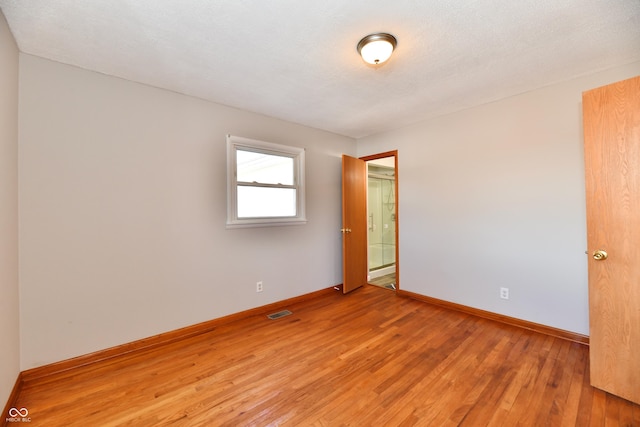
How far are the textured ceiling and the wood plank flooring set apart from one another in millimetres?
2414

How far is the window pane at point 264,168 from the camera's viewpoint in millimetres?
3049

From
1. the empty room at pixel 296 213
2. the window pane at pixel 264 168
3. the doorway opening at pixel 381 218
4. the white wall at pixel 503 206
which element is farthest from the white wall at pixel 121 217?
the doorway opening at pixel 381 218

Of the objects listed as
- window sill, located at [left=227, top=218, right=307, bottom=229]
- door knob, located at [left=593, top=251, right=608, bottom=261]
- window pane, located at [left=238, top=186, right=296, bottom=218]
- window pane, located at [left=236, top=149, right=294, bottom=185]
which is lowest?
door knob, located at [left=593, top=251, right=608, bottom=261]

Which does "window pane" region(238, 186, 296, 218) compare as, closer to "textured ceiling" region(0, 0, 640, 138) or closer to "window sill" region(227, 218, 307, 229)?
"window sill" region(227, 218, 307, 229)

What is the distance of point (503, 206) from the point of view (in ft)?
9.20

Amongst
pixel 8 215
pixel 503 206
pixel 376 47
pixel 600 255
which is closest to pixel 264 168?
pixel 376 47

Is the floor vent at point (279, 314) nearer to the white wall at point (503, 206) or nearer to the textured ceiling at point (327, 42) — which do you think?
the white wall at point (503, 206)

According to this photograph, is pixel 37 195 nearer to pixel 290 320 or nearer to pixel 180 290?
pixel 180 290

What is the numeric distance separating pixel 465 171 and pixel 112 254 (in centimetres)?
373

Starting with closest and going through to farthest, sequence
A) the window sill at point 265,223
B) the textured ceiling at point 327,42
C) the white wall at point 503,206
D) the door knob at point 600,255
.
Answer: the textured ceiling at point 327,42 < the door knob at point 600,255 < the white wall at point 503,206 < the window sill at point 265,223

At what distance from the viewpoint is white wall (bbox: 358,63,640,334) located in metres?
2.38

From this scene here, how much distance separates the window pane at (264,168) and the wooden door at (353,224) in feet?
2.82

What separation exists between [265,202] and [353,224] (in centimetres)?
143

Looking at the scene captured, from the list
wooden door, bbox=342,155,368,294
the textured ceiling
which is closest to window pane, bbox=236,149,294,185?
the textured ceiling
